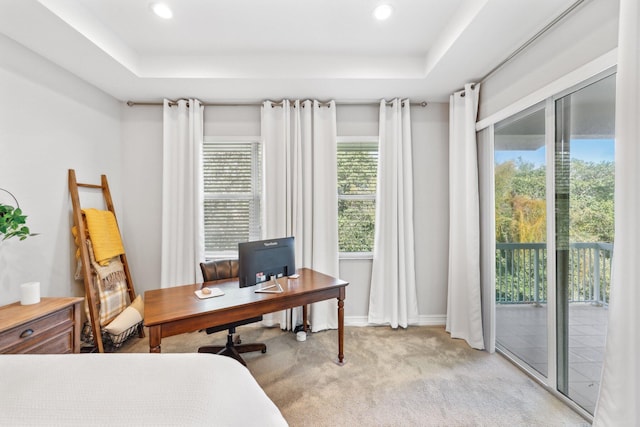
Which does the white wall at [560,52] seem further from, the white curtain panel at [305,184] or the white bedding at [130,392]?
the white bedding at [130,392]

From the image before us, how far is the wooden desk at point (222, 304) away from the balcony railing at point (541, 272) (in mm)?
1476

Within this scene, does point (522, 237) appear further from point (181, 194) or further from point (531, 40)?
point (181, 194)

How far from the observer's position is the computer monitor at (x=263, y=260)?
2064mm

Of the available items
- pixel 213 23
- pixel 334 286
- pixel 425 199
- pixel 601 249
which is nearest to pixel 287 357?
pixel 334 286

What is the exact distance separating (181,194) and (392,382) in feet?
9.03

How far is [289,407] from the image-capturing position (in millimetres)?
1871

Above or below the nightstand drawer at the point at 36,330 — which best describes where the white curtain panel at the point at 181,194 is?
above

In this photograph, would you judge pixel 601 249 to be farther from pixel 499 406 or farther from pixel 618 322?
pixel 499 406

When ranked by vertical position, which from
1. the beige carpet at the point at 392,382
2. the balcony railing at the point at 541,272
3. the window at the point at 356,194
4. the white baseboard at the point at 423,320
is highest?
the window at the point at 356,194

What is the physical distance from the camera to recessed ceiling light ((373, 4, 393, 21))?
76.5 inches

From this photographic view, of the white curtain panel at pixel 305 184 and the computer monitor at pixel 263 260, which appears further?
the white curtain panel at pixel 305 184

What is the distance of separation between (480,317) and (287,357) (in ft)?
6.14

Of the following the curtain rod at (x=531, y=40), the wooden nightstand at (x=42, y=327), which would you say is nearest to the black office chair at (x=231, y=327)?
the wooden nightstand at (x=42, y=327)

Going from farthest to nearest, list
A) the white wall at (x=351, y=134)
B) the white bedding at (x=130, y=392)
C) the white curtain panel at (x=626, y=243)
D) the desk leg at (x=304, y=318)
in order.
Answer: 1. the white wall at (x=351, y=134)
2. the desk leg at (x=304, y=318)
3. the white curtain panel at (x=626, y=243)
4. the white bedding at (x=130, y=392)
